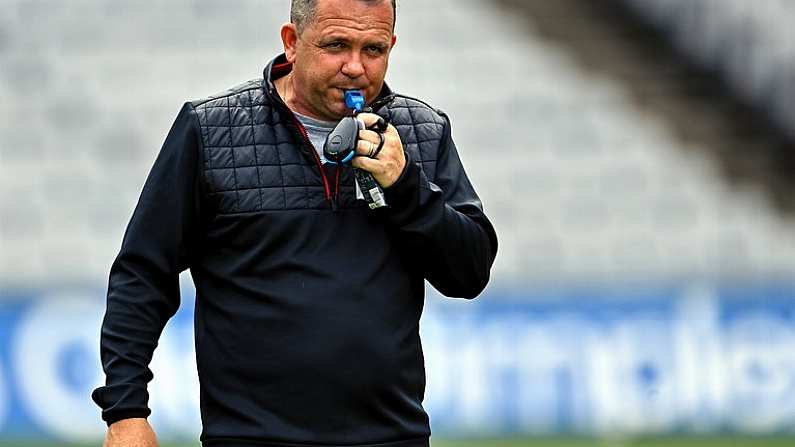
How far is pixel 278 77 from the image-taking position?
3.59 m

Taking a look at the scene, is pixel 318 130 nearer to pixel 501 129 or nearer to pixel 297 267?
pixel 297 267

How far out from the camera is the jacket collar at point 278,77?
345cm

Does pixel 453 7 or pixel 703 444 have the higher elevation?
pixel 453 7

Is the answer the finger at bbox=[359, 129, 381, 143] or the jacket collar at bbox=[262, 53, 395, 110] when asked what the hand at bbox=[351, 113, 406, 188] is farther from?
the jacket collar at bbox=[262, 53, 395, 110]

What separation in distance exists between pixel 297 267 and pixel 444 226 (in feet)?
1.04

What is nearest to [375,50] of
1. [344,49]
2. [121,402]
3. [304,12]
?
[344,49]

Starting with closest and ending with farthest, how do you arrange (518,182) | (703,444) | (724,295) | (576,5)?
(703,444) → (724,295) → (518,182) → (576,5)

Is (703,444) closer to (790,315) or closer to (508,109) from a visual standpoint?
(790,315)

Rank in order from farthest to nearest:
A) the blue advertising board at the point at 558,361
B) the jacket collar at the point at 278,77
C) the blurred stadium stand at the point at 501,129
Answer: the blurred stadium stand at the point at 501,129 < the blue advertising board at the point at 558,361 < the jacket collar at the point at 278,77

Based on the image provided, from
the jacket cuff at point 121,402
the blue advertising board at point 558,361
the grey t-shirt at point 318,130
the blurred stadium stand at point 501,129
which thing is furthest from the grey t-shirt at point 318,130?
the blurred stadium stand at point 501,129

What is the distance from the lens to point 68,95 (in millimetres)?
10672

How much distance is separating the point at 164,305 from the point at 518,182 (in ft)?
24.2

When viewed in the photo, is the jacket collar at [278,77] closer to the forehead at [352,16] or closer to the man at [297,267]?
the man at [297,267]

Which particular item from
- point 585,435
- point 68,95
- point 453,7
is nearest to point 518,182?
point 453,7
